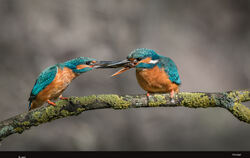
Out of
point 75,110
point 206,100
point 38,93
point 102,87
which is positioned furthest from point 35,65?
point 206,100

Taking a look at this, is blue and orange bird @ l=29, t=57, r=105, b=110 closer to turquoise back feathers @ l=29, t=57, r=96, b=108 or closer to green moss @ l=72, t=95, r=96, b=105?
turquoise back feathers @ l=29, t=57, r=96, b=108

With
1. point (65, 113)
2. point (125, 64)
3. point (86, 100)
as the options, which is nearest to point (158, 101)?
point (125, 64)

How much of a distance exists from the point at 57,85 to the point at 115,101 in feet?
1.35

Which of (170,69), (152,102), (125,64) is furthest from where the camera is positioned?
(170,69)

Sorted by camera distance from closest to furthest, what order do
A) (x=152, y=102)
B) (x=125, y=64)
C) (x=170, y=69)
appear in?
(x=125, y=64)
(x=152, y=102)
(x=170, y=69)

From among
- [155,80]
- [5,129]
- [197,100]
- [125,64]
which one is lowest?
[5,129]

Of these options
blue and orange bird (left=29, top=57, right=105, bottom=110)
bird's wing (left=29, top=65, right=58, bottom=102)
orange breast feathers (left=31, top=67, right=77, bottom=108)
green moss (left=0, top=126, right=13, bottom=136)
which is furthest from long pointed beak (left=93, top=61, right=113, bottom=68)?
green moss (left=0, top=126, right=13, bottom=136)

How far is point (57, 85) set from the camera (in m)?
1.70

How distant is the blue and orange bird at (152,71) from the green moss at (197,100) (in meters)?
0.09

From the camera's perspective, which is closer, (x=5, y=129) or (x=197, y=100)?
(x=197, y=100)

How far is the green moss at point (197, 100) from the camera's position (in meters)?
1.57

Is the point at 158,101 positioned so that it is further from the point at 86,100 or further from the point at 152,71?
the point at 86,100

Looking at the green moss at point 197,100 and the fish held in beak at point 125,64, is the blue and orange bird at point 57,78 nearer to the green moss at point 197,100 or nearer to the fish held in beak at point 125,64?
the fish held in beak at point 125,64

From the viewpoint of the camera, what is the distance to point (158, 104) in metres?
1.59
